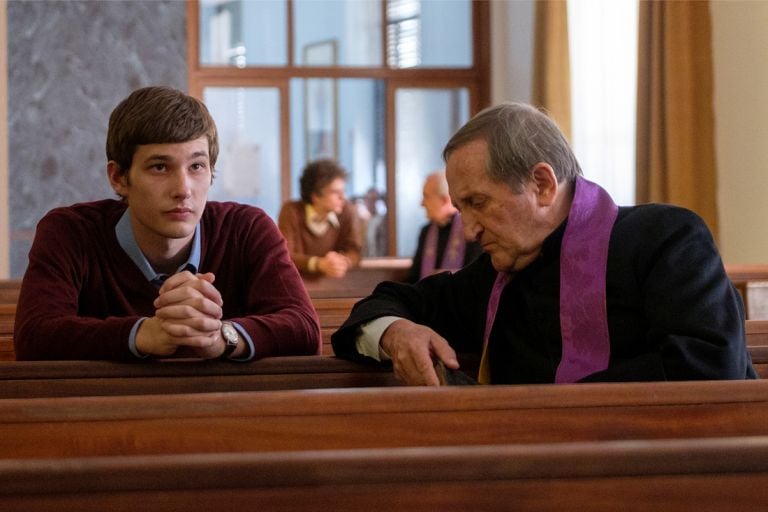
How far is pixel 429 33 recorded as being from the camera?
11.1m

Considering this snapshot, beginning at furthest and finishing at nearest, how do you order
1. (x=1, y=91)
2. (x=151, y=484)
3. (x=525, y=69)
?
(x=525, y=69) < (x=1, y=91) < (x=151, y=484)

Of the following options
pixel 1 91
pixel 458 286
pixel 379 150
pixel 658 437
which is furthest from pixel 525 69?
pixel 658 437

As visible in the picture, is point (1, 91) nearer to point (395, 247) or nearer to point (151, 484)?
point (395, 247)

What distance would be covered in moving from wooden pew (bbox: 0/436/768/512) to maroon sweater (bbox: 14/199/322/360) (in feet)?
3.77

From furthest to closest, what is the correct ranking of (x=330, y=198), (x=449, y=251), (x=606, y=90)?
1. (x=606, y=90)
2. (x=330, y=198)
3. (x=449, y=251)

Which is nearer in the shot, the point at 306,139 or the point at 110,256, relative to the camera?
the point at 110,256

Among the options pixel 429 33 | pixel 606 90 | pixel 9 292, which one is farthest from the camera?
pixel 429 33

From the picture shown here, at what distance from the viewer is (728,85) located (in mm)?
7723

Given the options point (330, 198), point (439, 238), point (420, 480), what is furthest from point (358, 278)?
point (420, 480)

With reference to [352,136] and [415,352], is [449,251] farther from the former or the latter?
[352,136]

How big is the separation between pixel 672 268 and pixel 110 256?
1.28m

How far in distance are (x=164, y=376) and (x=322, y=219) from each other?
5.00m

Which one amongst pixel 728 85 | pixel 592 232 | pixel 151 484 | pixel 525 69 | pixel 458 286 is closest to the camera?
pixel 151 484

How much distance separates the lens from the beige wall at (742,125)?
7.46 metres
